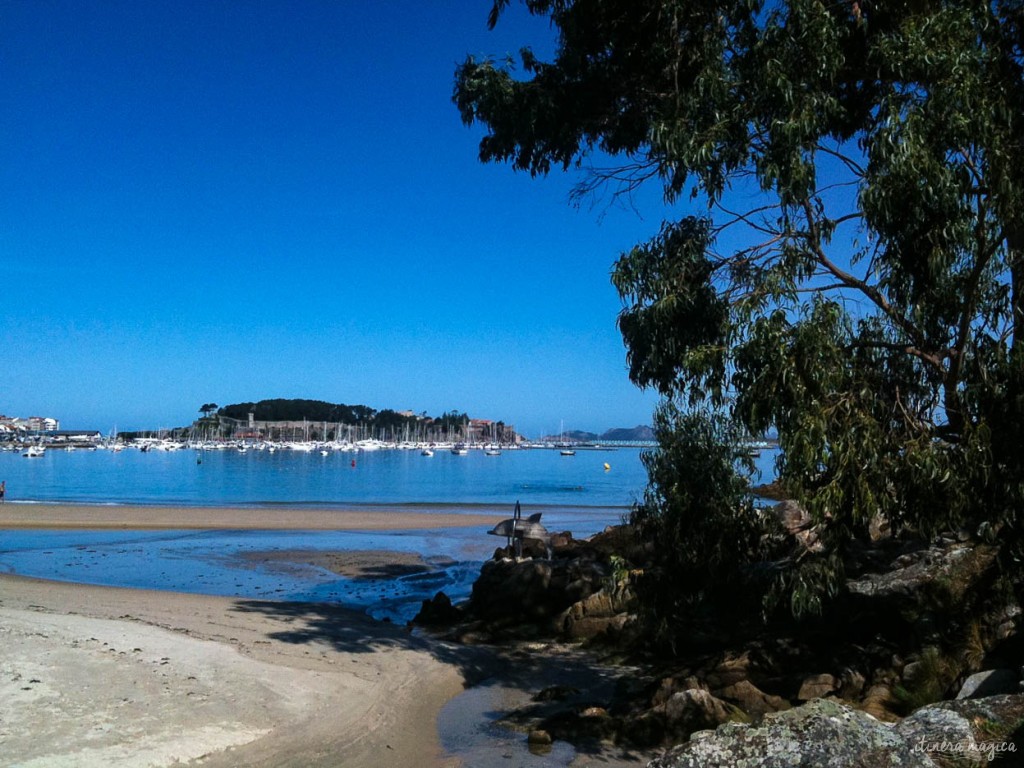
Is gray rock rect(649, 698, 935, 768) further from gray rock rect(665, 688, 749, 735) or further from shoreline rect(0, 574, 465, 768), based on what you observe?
shoreline rect(0, 574, 465, 768)

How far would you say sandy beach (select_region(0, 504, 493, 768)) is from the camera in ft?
29.5

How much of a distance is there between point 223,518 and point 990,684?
3942 centimetres

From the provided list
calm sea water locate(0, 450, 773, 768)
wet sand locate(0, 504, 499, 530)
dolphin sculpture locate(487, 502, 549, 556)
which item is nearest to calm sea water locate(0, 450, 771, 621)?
calm sea water locate(0, 450, 773, 768)

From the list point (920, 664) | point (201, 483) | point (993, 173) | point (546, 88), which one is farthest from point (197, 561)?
point (201, 483)

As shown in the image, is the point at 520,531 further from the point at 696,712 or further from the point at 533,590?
the point at 696,712

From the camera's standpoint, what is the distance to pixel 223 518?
1660 inches

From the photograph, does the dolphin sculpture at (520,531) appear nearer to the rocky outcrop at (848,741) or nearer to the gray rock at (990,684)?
the gray rock at (990,684)

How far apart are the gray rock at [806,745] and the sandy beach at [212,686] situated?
17.3 ft

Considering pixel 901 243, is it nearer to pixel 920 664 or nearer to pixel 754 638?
pixel 920 664

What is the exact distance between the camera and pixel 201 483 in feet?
244

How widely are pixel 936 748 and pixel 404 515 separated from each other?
42239 mm

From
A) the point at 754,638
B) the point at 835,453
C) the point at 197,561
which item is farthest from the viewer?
the point at 197,561

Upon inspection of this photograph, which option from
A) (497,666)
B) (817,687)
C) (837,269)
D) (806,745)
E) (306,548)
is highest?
(837,269)

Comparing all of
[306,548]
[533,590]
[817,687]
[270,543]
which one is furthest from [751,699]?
[270,543]
